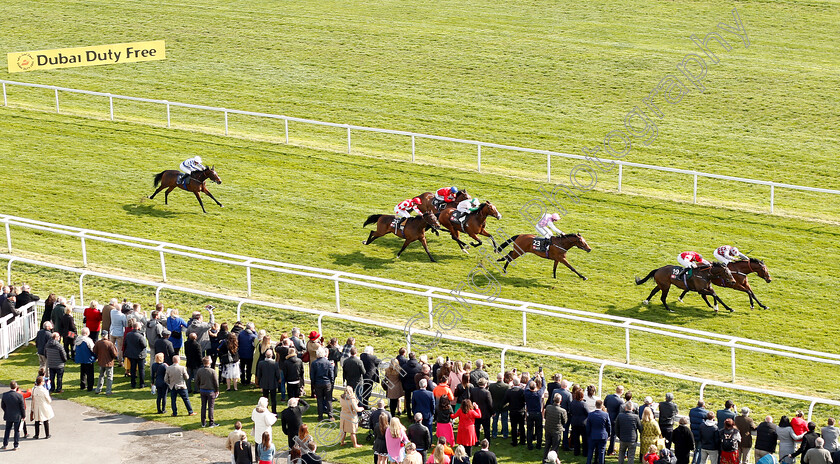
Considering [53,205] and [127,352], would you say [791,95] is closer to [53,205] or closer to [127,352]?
[53,205]

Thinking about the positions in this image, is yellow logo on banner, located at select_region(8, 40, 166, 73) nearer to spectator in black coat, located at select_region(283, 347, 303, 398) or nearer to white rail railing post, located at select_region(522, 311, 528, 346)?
white rail railing post, located at select_region(522, 311, 528, 346)

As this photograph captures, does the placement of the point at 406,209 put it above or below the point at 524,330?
above

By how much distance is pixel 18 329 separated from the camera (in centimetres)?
1773

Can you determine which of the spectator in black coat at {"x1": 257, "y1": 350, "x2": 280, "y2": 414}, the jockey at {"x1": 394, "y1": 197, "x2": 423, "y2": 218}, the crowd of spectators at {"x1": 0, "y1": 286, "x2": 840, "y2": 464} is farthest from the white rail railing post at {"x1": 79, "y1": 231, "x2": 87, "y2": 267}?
the spectator in black coat at {"x1": 257, "y1": 350, "x2": 280, "y2": 414}

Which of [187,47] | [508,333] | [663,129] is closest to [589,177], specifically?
[663,129]

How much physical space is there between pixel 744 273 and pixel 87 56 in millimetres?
23987

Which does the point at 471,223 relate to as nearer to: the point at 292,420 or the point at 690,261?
the point at 690,261

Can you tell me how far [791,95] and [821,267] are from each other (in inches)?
497

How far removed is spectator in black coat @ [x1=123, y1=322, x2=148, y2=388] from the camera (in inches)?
639

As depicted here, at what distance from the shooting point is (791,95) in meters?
32.6

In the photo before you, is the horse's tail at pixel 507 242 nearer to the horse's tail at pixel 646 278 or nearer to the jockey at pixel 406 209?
the jockey at pixel 406 209

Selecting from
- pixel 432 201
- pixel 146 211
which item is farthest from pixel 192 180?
pixel 432 201

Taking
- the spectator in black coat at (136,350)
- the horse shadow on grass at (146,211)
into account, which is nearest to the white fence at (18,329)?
the spectator in black coat at (136,350)

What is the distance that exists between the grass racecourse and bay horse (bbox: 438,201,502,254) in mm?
425
